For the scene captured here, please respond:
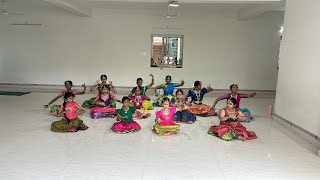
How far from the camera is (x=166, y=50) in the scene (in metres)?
10.0

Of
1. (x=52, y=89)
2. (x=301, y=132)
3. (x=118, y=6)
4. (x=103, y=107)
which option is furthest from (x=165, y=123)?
(x=52, y=89)

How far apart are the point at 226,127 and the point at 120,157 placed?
1.88 m

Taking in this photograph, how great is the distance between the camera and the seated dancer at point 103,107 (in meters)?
5.57

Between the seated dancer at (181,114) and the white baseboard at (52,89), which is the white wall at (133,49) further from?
the seated dancer at (181,114)

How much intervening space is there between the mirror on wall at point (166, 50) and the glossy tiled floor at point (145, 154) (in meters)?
5.16

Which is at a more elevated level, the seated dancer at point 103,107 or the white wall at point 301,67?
the white wall at point 301,67

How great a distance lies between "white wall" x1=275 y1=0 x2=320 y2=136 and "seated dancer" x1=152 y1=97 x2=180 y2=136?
85.9 inches

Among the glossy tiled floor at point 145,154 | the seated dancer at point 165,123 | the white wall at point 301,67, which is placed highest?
the white wall at point 301,67

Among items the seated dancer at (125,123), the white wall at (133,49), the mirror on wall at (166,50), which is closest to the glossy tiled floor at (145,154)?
the seated dancer at (125,123)

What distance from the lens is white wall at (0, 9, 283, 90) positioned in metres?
9.80

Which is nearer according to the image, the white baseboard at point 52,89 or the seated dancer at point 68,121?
the seated dancer at point 68,121

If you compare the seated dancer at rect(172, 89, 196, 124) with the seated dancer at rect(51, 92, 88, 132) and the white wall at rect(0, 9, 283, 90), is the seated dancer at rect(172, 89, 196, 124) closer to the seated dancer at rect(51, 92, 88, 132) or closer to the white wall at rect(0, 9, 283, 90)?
the seated dancer at rect(51, 92, 88, 132)

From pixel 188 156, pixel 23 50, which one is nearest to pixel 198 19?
pixel 23 50

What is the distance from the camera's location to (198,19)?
978 centimetres
